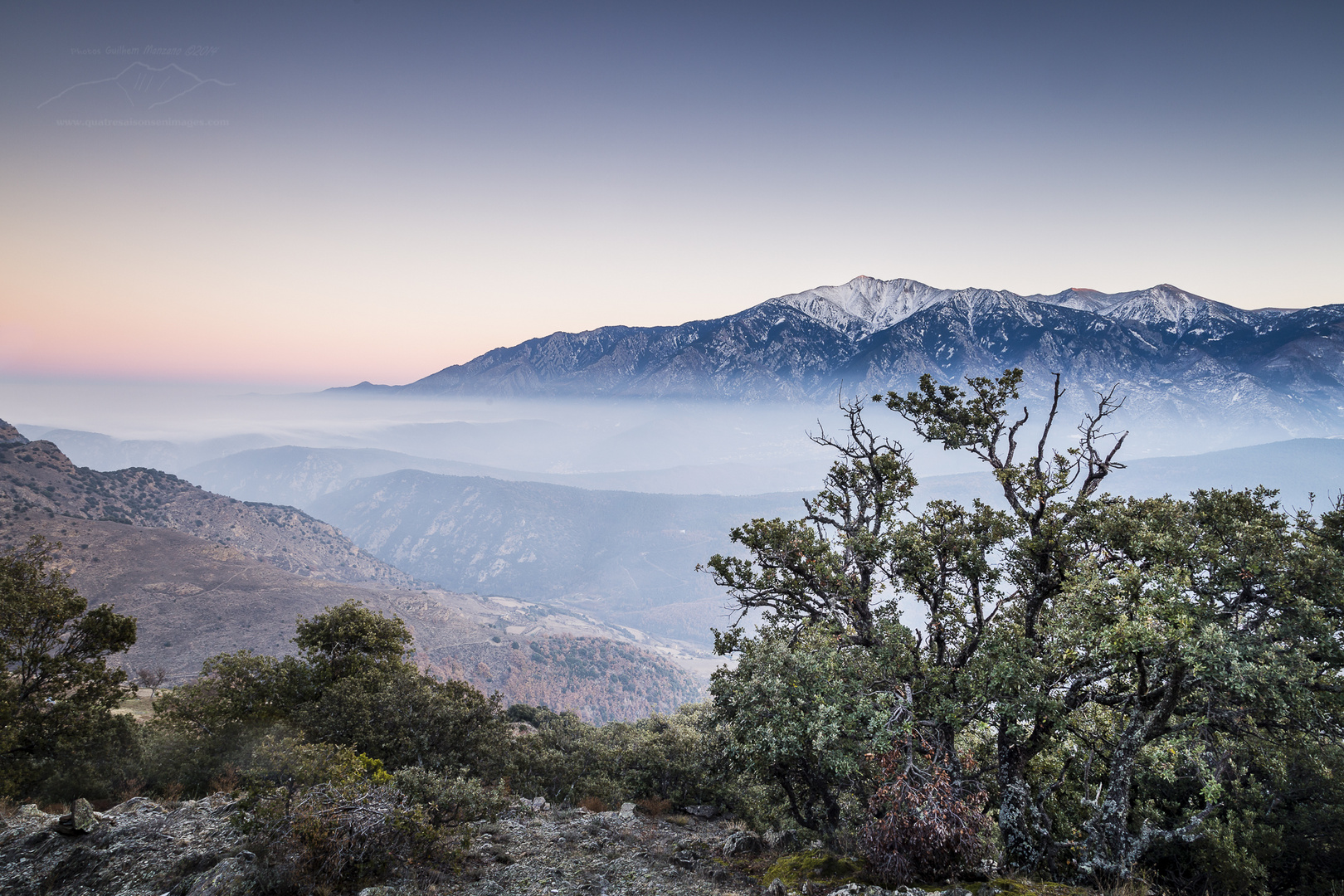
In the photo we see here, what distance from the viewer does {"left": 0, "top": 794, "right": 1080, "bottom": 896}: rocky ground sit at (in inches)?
487

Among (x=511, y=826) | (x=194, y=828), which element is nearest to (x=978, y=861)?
(x=511, y=826)

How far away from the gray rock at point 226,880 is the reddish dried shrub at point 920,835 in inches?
543

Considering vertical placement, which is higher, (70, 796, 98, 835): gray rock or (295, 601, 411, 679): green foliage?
A: (70, 796, 98, 835): gray rock

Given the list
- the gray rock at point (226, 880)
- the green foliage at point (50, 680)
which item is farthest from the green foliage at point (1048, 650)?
the green foliage at point (50, 680)

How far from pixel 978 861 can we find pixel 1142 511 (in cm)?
1214

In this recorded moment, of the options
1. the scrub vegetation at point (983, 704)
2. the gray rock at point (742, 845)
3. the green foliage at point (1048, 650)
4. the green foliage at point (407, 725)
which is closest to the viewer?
the scrub vegetation at point (983, 704)

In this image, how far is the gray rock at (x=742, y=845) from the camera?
1675cm

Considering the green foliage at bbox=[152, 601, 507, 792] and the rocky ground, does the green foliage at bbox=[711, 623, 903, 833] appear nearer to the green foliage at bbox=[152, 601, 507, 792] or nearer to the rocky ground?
the rocky ground

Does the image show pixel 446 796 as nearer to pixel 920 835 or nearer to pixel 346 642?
pixel 920 835

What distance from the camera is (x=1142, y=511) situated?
17.0 metres

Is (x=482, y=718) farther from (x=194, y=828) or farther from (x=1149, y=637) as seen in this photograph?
(x=1149, y=637)

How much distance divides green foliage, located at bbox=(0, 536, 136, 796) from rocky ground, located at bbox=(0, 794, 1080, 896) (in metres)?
8.74

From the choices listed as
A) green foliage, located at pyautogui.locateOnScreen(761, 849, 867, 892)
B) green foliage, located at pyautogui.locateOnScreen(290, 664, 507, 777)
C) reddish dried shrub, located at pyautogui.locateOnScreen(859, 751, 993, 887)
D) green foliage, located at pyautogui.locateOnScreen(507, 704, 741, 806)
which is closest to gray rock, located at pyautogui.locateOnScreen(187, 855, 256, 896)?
green foliage, located at pyautogui.locateOnScreen(761, 849, 867, 892)

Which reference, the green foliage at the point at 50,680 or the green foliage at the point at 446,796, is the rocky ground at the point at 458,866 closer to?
the green foliage at the point at 446,796
